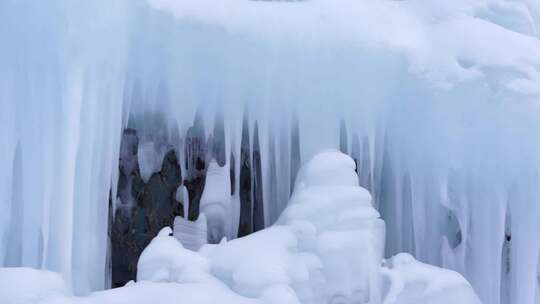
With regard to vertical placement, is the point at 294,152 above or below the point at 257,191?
above

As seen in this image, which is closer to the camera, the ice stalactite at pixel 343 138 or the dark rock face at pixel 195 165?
the ice stalactite at pixel 343 138

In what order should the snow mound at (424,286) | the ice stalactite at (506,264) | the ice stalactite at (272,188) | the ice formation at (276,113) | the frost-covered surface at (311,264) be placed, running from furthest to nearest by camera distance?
1. the ice stalactite at (506,264)
2. the ice stalactite at (272,188)
3. the snow mound at (424,286)
4. the ice formation at (276,113)
5. the frost-covered surface at (311,264)

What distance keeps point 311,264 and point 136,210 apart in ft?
6.44

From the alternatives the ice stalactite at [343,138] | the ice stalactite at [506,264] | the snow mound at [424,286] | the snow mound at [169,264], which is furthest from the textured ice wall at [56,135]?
the ice stalactite at [506,264]

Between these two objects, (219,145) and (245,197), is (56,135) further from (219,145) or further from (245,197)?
(245,197)

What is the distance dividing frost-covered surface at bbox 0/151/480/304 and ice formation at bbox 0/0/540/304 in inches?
14.4

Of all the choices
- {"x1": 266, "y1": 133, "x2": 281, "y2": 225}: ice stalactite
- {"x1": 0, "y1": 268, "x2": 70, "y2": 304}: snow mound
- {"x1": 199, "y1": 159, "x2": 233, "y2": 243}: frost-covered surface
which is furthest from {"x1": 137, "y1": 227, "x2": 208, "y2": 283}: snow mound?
{"x1": 266, "y1": 133, "x2": 281, "y2": 225}: ice stalactite

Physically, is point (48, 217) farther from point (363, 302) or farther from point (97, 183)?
point (363, 302)

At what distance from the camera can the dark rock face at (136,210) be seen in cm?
688

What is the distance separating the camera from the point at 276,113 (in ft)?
21.0

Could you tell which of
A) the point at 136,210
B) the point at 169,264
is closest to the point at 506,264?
the point at 136,210

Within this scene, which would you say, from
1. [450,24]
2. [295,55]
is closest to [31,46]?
[295,55]

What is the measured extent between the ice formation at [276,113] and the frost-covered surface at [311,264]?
365mm

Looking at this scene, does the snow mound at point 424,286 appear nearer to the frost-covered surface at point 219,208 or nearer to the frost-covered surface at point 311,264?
the frost-covered surface at point 311,264
